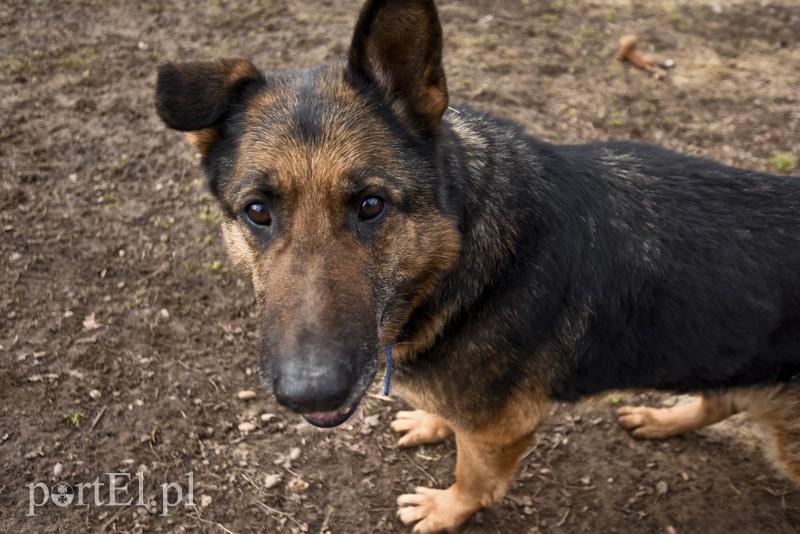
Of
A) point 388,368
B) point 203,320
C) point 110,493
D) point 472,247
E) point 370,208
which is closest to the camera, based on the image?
point 370,208

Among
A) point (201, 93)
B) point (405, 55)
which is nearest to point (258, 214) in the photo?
point (201, 93)

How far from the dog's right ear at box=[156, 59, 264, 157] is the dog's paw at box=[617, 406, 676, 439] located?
3.60 metres

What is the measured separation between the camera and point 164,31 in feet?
24.5

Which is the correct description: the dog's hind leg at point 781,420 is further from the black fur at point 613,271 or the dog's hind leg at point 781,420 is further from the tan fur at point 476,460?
the tan fur at point 476,460

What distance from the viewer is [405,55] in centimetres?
264

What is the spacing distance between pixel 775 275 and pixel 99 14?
8.37 metres

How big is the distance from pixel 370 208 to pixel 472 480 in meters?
1.98

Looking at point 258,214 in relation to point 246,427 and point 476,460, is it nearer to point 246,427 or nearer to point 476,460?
point 476,460

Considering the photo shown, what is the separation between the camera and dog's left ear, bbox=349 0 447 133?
2441mm

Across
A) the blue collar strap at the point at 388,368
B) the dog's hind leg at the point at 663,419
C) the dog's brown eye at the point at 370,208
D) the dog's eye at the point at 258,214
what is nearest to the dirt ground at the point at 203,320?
the dog's hind leg at the point at 663,419

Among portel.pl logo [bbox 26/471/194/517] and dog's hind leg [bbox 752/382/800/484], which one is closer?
dog's hind leg [bbox 752/382/800/484]

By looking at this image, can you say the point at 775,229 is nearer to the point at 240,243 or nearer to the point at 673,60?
the point at 240,243

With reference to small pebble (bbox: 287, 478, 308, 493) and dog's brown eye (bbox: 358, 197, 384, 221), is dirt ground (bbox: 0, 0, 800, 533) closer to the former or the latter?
small pebble (bbox: 287, 478, 308, 493)

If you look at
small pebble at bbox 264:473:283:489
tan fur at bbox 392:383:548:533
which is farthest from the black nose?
small pebble at bbox 264:473:283:489
